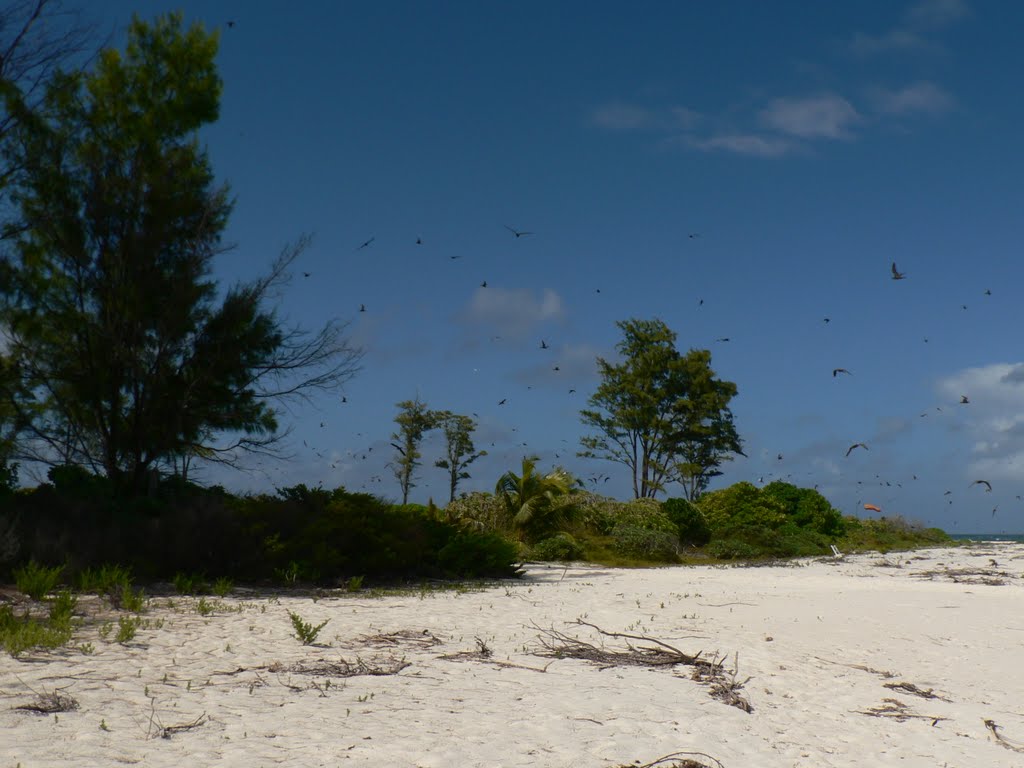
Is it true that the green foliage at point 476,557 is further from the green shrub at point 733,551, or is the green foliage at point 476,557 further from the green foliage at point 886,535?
the green foliage at point 886,535

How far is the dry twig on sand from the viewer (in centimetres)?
702

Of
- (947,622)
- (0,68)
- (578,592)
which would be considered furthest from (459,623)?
(0,68)

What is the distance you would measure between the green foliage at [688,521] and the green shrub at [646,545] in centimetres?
343

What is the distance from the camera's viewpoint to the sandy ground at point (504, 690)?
4.96 meters

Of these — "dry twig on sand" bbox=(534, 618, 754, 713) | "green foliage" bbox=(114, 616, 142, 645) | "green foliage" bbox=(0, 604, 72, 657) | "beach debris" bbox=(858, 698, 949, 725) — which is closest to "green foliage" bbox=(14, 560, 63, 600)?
"green foliage" bbox=(0, 604, 72, 657)

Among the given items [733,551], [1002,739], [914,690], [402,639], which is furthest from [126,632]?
[733,551]

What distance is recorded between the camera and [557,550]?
22.8m

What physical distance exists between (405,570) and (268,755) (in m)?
11.1

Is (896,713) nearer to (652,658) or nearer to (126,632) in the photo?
(652,658)

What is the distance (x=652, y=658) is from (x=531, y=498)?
16.9 m

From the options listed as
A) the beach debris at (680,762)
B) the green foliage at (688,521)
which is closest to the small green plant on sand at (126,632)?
the beach debris at (680,762)

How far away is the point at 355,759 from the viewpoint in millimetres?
4676

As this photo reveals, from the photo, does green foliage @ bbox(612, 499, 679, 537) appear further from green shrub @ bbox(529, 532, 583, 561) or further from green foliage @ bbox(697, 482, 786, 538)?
green foliage @ bbox(697, 482, 786, 538)

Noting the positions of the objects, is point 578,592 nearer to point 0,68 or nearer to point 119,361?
point 119,361
